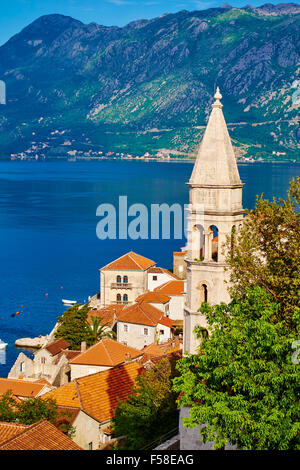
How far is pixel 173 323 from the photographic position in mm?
43938

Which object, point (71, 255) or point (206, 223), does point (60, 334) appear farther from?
point (71, 255)

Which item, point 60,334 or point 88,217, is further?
point 88,217

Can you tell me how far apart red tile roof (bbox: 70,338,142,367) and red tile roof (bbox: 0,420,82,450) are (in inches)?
519

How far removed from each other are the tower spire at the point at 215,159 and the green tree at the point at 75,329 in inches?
962

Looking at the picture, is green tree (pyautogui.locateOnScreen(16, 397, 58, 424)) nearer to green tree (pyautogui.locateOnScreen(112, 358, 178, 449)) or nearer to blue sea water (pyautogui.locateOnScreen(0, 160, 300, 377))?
green tree (pyautogui.locateOnScreen(112, 358, 178, 449))

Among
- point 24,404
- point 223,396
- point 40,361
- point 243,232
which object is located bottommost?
point 40,361

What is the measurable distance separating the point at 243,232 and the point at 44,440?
843 cm

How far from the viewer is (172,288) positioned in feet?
164

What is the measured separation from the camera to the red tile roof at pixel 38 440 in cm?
1661

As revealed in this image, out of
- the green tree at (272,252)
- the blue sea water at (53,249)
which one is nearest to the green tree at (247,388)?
the green tree at (272,252)

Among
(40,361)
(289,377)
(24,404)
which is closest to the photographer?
(289,377)

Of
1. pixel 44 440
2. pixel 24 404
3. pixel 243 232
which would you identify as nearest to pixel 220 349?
pixel 243 232

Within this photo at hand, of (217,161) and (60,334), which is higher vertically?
(217,161)

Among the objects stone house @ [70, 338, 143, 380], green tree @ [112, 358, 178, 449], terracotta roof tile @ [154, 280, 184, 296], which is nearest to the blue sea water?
terracotta roof tile @ [154, 280, 184, 296]
